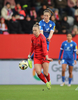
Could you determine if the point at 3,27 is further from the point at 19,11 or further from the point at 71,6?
the point at 71,6

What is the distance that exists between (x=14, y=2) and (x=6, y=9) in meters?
1.04

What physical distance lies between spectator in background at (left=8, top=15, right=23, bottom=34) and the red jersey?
18.1 ft

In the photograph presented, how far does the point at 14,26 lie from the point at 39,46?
5.73 metres

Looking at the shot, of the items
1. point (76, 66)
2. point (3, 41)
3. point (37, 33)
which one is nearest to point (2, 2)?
point (3, 41)

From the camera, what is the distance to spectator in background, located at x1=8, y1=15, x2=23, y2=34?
45.6 feet

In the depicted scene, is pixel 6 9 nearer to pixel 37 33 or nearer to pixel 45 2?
pixel 45 2

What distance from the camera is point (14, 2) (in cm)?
1516

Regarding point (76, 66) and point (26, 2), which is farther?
point (26, 2)

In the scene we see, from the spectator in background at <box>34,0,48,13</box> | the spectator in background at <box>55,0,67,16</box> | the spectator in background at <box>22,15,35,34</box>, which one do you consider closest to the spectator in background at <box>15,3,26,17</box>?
the spectator in background at <box>22,15,35,34</box>

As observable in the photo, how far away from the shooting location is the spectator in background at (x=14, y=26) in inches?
547

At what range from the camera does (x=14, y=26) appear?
45.8 feet

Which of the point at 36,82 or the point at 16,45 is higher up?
the point at 16,45
